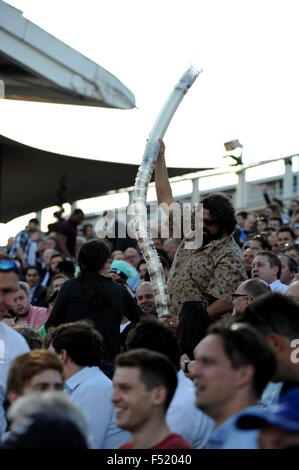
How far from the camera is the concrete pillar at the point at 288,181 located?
17391 mm

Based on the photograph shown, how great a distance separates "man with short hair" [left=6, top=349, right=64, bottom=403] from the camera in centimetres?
422

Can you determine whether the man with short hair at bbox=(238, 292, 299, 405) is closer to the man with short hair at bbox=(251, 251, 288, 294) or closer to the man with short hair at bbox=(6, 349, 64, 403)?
the man with short hair at bbox=(6, 349, 64, 403)

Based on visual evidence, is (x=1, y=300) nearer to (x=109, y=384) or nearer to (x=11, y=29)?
(x=109, y=384)

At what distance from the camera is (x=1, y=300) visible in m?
4.50

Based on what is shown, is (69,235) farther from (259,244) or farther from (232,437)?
(232,437)

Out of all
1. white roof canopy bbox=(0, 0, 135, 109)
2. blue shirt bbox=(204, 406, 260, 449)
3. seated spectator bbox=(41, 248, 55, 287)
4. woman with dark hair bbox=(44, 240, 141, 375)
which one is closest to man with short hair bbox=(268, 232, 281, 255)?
seated spectator bbox=(41, 248, 55, 287)

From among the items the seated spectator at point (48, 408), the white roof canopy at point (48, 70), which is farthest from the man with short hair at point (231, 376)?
the white roof canopy at point (48, 70)

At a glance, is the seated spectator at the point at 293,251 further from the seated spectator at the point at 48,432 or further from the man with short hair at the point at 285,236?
the seated spectator at the point at 48,432

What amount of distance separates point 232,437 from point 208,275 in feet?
10.5

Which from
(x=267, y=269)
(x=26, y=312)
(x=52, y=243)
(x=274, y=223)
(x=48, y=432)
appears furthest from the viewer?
(x=52, y=243)

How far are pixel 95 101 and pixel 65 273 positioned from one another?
9.15 metres

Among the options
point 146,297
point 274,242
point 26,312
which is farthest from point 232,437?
point 274,242

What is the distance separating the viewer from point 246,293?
589cm

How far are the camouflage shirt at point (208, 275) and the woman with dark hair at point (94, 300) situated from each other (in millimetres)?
436
